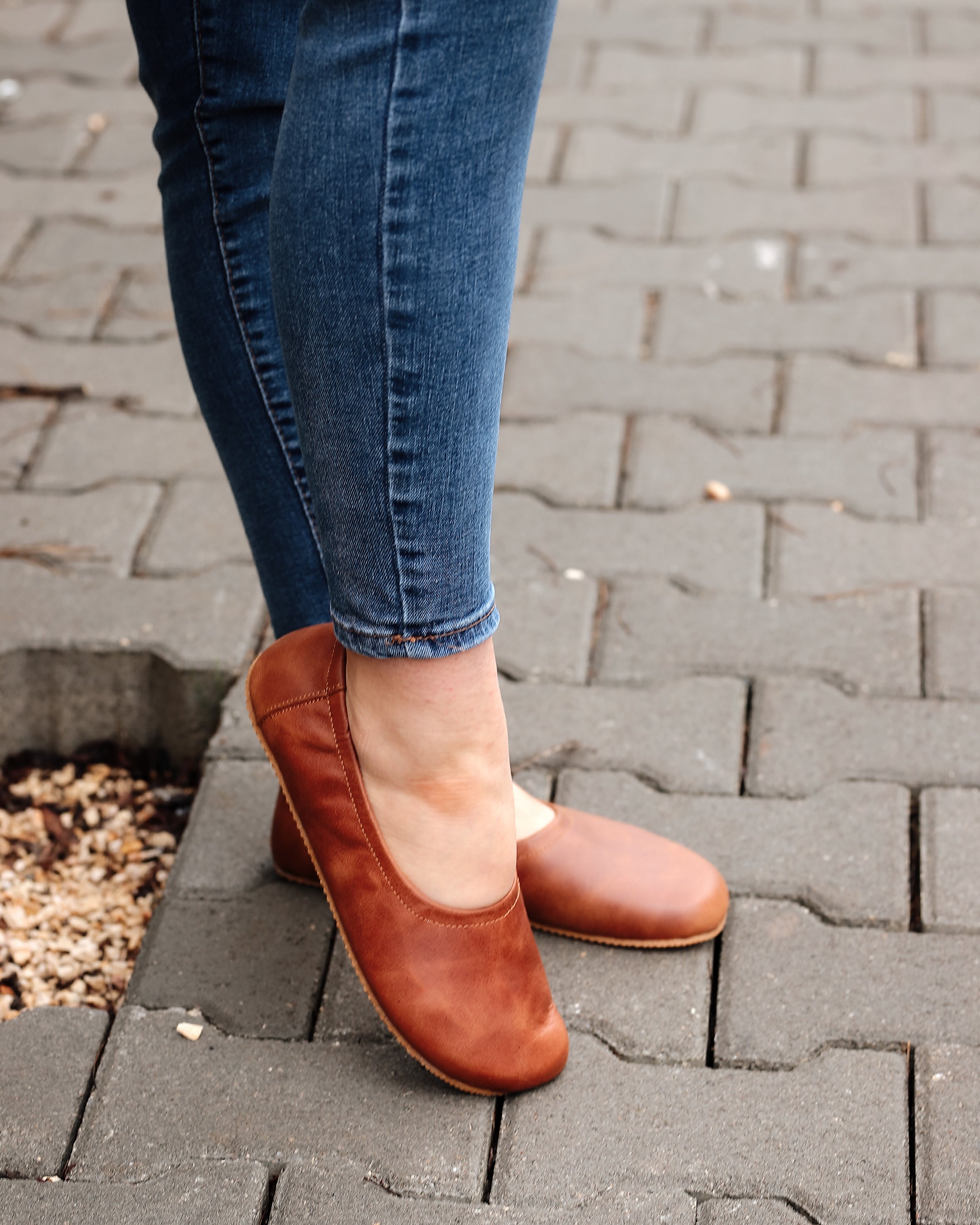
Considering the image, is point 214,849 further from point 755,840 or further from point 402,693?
point 755,840

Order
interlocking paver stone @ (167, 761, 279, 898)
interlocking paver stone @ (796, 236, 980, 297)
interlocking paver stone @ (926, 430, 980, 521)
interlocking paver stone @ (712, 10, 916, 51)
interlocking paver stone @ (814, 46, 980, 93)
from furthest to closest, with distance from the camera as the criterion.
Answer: interlocking paver stone @ (712, 10, 916, 51) < interlocking paver stone @ (814, 46, 980, 93) < interlocking paver stone @ (796, 236, 980, 297) < interlocking paver stone @ (926, 430, 980, 521) < interlocking paver stone @ (167, 761, 279, 898)

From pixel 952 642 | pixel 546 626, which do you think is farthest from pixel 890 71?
pixel 546 626

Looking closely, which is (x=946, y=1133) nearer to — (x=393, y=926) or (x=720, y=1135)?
(x=720, y=1135)

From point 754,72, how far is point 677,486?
4.87 ft

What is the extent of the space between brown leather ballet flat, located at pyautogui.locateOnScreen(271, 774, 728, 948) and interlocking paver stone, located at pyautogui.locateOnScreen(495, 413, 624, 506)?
2.24ft

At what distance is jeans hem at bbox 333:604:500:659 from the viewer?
0.98 meters

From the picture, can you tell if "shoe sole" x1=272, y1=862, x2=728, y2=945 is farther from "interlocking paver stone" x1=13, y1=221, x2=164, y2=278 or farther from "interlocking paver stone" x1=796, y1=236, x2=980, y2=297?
"interlocking paver stone" x1=13, y1=221, x2=164, y2=278

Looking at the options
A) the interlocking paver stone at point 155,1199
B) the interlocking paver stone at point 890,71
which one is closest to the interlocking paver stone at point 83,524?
the interlocking paver stone at point 155,1199

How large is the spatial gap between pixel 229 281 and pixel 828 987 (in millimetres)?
834

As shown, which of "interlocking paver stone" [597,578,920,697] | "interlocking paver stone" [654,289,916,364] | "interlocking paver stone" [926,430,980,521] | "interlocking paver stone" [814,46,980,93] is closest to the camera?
"interlocking paver stone" [597,578,920,697]

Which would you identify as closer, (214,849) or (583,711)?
(214,849)

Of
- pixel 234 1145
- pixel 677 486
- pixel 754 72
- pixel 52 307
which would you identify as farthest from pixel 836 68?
pixel 234 1145

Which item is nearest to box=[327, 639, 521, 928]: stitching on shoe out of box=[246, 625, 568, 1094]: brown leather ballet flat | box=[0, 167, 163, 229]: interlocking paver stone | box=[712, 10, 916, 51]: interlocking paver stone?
box=[246, 625, 568, 1094]: brown leather ballet flat

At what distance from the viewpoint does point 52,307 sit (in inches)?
89.1
